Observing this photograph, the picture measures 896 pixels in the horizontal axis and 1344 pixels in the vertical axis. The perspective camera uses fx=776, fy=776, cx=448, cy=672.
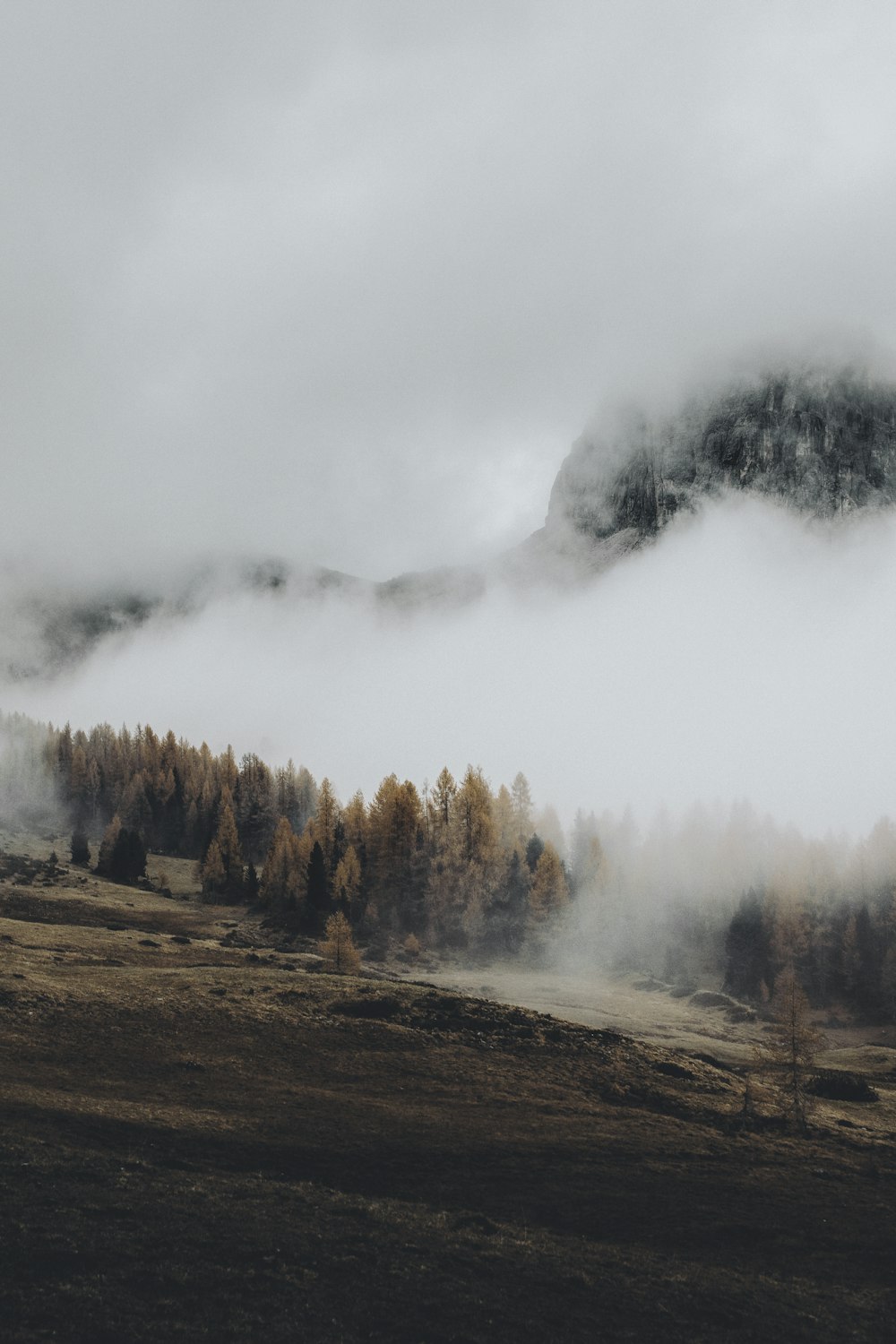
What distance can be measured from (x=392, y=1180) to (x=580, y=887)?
4494 inches

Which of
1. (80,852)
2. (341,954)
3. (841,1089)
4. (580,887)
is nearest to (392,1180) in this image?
(841,1089)

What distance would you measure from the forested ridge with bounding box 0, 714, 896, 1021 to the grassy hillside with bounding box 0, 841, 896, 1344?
62204 mm

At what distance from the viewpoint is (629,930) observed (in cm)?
13762

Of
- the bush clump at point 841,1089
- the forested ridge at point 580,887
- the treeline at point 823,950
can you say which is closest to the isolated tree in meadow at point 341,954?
the forested ridge at point 580,887

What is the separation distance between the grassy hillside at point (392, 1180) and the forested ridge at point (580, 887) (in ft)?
204

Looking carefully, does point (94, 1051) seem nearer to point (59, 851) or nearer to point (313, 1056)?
point (313, 1056)

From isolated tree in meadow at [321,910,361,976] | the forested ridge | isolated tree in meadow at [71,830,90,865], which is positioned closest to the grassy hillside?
isolated tree in meadow at [321,910,361,976]

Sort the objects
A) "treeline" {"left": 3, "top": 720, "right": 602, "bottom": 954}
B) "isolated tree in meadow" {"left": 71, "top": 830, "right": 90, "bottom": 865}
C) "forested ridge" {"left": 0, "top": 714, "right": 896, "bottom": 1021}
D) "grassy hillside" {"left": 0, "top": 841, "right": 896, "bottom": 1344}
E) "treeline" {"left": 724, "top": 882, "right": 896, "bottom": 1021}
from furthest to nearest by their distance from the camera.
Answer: "isolated tree in meadow" {"left": 71, "top": 830, "right": 90, "bottom": 865}, "treeline" {"left": 3, "top": 720, "right": 602, "bottom": 954}, "forested ridge" {"left": 0, "top": 714, "right": 896, "bottom": 1021}, "treeline" {"left": 724, "top": 882, "right": 896, "bottom": 1021}, "grassy hillside" {"left": 0, "top": 841, "right": 896, "bottom": 1344}

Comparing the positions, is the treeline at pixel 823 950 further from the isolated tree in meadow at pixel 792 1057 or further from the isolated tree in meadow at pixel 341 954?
the isolated tree in meadow at pixel 341 954

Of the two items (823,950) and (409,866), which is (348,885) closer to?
(409,866)

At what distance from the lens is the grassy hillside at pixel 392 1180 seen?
80.6ft

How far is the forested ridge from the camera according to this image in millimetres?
123062

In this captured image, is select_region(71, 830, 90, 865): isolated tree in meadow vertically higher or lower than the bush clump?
higher

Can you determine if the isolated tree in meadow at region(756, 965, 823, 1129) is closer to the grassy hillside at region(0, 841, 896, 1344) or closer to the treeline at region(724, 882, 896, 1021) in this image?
the grassy hillside at region(0, 841, 896, 1344)
